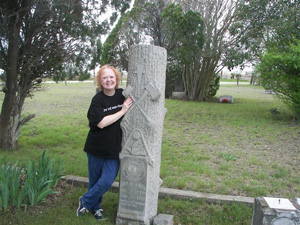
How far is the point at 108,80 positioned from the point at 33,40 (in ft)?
11.6

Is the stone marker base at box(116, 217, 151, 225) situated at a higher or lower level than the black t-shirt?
lower

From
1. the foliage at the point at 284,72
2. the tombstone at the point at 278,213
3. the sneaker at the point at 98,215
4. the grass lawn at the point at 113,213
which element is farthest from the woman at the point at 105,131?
the foliage at the point at 284,72

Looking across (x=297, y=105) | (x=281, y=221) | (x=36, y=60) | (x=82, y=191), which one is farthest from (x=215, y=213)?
(x=297, y=105)

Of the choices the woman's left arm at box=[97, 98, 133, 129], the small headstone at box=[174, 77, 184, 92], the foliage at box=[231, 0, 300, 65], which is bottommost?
the woman's left arm at box=[97, 98, 133, 129]

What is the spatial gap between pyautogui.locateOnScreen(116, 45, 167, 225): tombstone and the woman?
0.09 metres

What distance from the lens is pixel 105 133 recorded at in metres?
3.15

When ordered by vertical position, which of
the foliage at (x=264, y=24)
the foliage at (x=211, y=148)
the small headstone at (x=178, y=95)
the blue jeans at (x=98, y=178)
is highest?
the foliage at (x=264, y=24)

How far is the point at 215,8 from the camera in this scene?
49.4 ft

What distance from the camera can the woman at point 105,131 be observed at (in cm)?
312

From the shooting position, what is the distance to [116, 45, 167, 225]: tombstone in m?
3.08

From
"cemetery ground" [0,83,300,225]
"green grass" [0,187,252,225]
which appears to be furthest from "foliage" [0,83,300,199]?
"green grass" [0,187,252,225]

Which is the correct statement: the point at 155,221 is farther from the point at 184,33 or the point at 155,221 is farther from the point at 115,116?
the point at 184,33

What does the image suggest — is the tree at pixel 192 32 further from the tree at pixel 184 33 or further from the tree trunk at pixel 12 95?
the tree trunk at pixel 12 95

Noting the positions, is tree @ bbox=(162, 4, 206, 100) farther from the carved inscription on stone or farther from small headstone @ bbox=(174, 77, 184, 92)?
the carved inscription on stone
